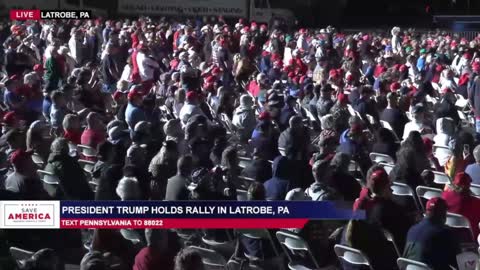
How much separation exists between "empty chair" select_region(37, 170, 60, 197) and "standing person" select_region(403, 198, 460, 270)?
3.45 meters

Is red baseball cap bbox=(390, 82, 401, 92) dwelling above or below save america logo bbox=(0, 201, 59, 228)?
above

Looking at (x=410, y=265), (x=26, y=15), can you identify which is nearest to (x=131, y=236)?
(x=410, y=265)

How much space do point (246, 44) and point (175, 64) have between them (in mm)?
5250

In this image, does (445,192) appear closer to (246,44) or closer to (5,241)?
(5,241)

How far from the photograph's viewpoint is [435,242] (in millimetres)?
6609

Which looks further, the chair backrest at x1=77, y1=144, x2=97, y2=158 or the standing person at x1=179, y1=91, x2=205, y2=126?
the standing person at x1=179, y1=91, x2=205, y2=126

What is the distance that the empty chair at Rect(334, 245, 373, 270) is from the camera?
6.58 m

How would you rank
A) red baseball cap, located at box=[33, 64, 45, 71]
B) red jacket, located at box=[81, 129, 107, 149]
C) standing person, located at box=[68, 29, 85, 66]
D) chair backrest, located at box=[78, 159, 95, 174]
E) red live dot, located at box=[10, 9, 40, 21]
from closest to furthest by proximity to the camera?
chair backrest, located at box=[78, 159, 95, 174]
red jacket, located at box=[81, 129, 107, 149]
red baseball cap, located at box=[33, 64, 45, 71]
standing person, located at box=[68, 29, 85, 66]
red live dot, located at box=[10, 9, 40, 21]

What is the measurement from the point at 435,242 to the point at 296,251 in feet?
3.61

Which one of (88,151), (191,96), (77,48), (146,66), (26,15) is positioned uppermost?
(26,15)

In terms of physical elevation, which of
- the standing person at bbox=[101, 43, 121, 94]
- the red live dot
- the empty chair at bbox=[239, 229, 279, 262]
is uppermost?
the red live dot

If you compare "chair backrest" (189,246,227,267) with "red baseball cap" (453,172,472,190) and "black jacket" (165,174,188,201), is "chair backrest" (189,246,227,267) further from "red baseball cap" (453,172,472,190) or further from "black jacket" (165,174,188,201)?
"red baseball cap" (453,172,472,190)

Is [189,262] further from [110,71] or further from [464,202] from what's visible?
[110,71]

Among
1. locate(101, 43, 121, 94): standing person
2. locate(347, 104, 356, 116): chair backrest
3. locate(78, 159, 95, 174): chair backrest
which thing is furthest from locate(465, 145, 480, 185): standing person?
locate(101, 43, 121, 94): standing person
